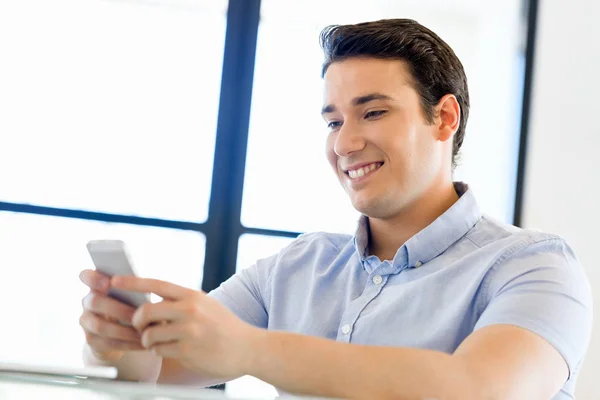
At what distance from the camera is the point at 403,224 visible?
5.58ft

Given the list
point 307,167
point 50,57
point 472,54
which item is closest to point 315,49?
point 307,167

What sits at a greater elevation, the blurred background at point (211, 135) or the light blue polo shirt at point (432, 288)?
the blurred background at point (211, 135)

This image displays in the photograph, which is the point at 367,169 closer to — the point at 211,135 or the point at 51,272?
the point at 211,135

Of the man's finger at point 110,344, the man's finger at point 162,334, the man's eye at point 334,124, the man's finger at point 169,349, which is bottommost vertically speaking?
the man's finger at point 110,344

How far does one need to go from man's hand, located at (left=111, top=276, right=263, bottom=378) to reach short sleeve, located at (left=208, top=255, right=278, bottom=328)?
710mm

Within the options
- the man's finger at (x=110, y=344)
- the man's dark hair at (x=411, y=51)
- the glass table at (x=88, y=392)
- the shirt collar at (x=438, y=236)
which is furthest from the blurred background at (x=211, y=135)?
the glass table at (x=88, y=392)

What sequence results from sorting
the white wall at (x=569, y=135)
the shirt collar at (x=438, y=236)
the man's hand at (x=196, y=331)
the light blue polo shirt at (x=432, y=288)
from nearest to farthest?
the man's hand at (x=196, y=331), the light blue polo shirt at (x=432, y=288), the shirt collar at (x=438, y=236), the white wall at (x=569, y=135)

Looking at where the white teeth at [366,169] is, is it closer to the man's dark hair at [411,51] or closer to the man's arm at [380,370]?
the man's dark hair at [411,51]

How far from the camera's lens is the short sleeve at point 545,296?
1.19m

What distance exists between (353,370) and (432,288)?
1.59 ft

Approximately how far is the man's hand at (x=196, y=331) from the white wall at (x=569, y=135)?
207 cm

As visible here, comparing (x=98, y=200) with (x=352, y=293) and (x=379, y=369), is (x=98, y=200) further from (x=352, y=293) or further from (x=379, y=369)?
(x=379, y=369)

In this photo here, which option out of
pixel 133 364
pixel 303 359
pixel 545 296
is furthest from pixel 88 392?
pixel 545 296

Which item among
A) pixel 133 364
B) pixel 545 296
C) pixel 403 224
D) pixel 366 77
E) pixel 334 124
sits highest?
pixel 366 77
